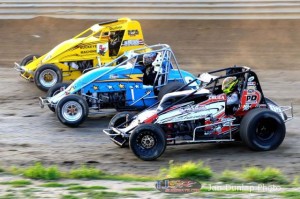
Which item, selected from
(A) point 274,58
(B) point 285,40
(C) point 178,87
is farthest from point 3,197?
(B) point 285,40

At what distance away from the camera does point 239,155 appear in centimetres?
1061

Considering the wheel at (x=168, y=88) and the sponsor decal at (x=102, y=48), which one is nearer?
the wheel at (x=168, y=88)

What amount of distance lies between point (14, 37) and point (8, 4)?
214 centimetres

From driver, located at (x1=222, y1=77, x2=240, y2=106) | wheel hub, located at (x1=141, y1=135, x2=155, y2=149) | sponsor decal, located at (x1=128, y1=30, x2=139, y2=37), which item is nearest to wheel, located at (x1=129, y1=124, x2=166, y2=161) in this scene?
wheel hub, located at (x1=141, y1=135, x2=155, y2=149)

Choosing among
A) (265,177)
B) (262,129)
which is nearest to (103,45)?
(262,129)

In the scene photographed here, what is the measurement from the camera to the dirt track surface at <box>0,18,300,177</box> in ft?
34.3

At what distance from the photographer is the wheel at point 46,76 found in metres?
15.9

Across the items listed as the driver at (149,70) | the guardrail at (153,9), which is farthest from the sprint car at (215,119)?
the guardrail at (153,9)

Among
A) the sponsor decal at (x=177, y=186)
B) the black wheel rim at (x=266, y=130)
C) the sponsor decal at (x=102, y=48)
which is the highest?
the sponsor decal at (x=102, y=48)

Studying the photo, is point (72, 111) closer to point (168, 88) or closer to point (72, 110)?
point (72, 110)

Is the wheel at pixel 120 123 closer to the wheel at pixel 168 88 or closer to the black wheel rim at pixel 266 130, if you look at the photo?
the wheel at pixel 168 88

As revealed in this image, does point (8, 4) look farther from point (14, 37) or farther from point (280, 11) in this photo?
point (280, 11)

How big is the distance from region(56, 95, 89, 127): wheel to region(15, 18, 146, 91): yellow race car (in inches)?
125

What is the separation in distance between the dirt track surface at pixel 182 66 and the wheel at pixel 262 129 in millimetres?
154
